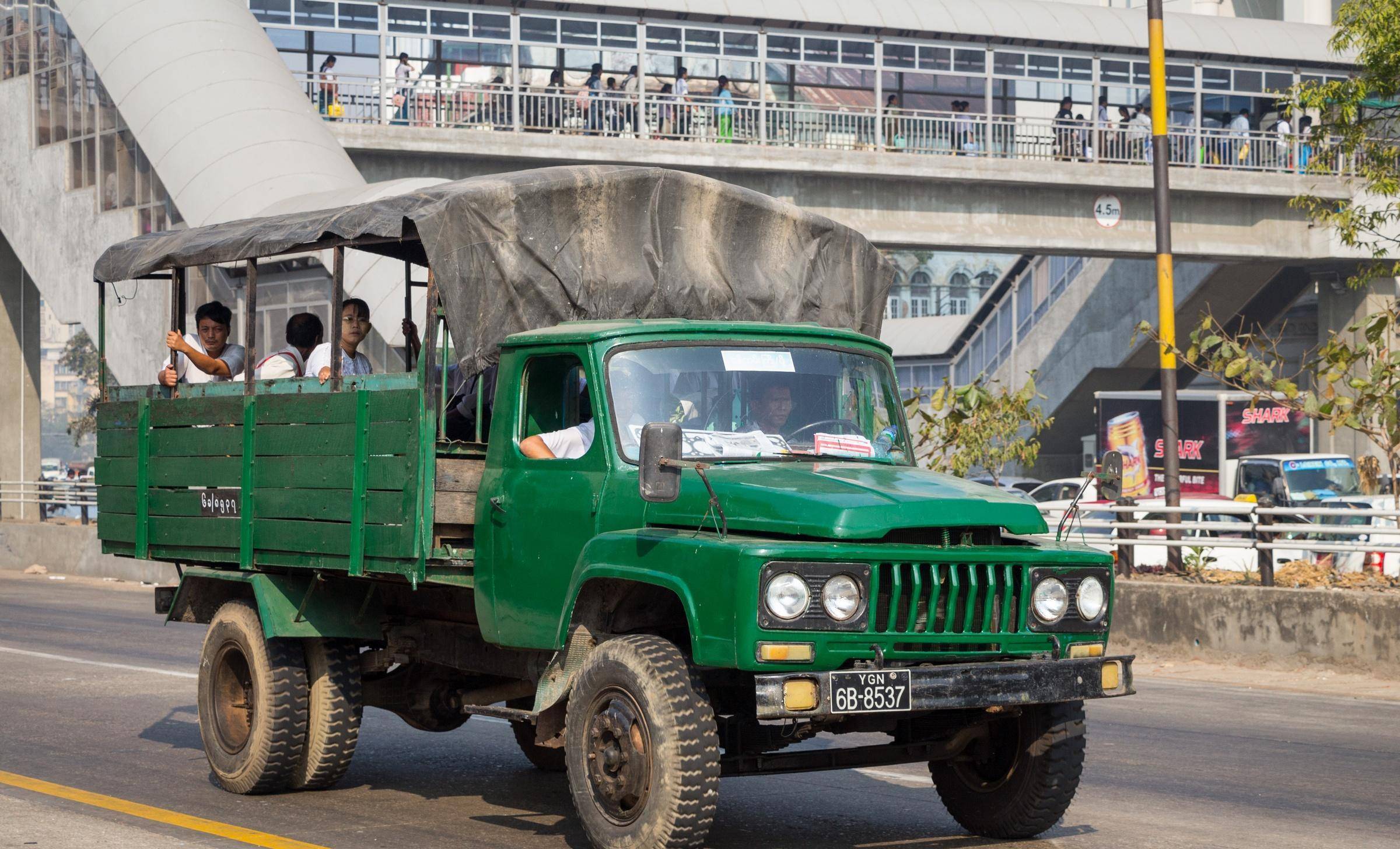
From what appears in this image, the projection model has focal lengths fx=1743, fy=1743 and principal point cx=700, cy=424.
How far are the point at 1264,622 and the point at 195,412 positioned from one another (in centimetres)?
945

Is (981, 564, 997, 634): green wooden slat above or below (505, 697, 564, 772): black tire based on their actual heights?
above

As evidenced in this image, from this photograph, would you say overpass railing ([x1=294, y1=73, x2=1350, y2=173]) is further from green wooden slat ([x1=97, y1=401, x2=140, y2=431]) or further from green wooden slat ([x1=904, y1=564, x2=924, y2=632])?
green wooden slat ([x1=904, y1=564, x2=924, y2=632])

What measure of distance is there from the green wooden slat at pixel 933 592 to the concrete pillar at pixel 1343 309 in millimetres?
33071

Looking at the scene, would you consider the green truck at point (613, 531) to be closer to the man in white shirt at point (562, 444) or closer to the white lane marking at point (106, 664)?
Result: the man in white shirt at point (562, 444)

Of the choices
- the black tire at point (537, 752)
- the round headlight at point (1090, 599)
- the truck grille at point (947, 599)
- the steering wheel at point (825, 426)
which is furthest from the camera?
the black tire at point (537, 752)

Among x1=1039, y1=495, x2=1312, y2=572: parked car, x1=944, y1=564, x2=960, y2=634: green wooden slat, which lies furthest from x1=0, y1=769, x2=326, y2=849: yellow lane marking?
x1=1039, y1=495, x2=1312, y2=572: parked car

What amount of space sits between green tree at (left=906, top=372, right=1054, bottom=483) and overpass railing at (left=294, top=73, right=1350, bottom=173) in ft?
31.3

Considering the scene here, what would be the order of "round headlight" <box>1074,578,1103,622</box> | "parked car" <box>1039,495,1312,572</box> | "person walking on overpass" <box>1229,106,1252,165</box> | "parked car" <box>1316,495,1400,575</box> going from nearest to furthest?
"round headlight" <box>1074,578,1103,622</box> → "parked car" <box>1039,495,1312,572</box> → "parked car" <box>1316,495,1400,575</box> → "person walking on overpass" <box>1229,106,1252,165</box>

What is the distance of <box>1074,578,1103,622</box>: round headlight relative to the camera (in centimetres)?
653

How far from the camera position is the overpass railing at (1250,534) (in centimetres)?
1370

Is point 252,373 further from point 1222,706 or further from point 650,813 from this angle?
point 1222,706

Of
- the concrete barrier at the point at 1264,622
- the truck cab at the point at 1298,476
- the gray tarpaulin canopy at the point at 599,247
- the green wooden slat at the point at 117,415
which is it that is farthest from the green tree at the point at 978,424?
the green wooden slat at the point at 117,415

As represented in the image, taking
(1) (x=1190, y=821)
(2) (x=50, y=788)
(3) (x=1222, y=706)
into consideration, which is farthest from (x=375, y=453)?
(3) (x=1222, y=706)

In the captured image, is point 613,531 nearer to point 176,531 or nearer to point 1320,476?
point 176,531
